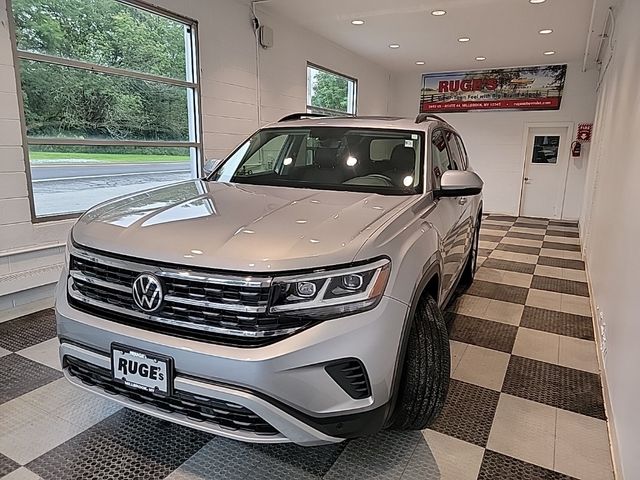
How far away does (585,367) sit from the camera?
2664 mm

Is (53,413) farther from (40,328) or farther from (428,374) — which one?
(428,374)

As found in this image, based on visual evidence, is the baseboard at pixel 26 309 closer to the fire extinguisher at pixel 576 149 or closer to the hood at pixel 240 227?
the hood at pixel 240 227

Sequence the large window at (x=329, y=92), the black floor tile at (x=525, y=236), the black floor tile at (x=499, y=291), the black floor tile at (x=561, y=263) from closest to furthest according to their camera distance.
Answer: the black floor tile at (x=499, y=291) → the black floor tile at (x=561, y=263) → the black floor tile at (x=525, y=236) → the large window at (x=329, y=92)

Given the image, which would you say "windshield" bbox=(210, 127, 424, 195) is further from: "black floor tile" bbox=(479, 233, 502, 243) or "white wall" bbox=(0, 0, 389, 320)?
"black floor tile" bbox=(479, 233, 502, 243)

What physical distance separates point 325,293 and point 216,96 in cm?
433

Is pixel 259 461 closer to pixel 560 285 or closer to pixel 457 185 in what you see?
pixel 457 185

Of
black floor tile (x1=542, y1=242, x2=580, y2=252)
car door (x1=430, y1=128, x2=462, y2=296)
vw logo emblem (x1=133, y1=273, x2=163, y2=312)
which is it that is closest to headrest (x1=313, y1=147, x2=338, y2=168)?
car door (x1=430, y1=128, x2=462, y2=296)

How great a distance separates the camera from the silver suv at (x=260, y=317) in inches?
53.2

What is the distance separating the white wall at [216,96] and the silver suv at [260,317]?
197cm

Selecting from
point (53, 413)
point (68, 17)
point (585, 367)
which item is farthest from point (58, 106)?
point (585, 367)

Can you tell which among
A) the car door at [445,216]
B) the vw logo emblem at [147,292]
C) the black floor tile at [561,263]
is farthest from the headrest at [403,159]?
the black floor tile at [561,263]

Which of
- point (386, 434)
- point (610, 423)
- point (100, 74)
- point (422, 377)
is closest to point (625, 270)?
point (610, 423)

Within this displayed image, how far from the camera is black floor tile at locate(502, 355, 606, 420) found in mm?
2246

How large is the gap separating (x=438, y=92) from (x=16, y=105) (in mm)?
8574
